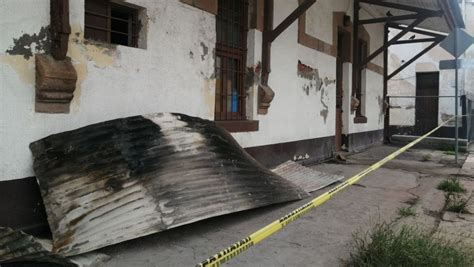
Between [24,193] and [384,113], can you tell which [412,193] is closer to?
[24,193]

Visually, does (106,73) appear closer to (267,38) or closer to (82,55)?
(82,55)

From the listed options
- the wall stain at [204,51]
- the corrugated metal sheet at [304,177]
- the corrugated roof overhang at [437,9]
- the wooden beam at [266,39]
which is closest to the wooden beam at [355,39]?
the corrugated roof overhang at [437,9]

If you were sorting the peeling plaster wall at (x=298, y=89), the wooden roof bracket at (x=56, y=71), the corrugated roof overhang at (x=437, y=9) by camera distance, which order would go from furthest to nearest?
the corrugated roof overhang at (x=437, y=9) < the peeling plaster wall at (x=298, y=89) < the wooden roof bracket at (x=56, y=71)

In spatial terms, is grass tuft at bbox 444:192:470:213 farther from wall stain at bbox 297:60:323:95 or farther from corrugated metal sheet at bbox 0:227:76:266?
corrugated metal sheet at bbox 0:227:76:266

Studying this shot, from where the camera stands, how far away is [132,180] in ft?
10.9

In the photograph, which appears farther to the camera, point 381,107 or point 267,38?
point 381,107

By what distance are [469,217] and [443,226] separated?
1.93ft

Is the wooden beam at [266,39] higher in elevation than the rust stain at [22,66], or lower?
higher

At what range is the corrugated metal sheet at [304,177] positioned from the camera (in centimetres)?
579

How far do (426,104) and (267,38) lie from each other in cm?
1450

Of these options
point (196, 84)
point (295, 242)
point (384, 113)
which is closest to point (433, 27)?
point (384, 113)

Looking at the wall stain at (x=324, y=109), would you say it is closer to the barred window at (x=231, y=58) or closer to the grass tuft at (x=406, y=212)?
the barred window at (x=231, y=58)

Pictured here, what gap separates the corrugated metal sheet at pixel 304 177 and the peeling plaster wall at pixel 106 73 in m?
1.49

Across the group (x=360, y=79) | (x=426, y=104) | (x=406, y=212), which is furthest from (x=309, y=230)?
(x=426, y=104)
